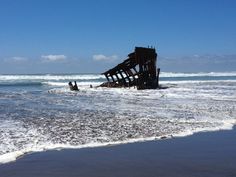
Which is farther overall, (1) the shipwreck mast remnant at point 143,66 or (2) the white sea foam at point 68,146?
(1) the shipwreck mast remnant at point 143,66

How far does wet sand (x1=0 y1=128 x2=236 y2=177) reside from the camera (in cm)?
613

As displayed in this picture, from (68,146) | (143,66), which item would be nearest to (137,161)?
(68,146)

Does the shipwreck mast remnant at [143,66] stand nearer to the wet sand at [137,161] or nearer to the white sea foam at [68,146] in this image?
the white sea foam at [68,146]

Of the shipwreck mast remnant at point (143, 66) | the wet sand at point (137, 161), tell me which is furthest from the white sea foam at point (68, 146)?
the shipwreck mast remnant at point (143, 66)

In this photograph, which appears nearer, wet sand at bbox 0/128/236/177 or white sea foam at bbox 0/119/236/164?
wet sand at bbox 0/128/236/177

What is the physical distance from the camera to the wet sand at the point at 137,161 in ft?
20.1

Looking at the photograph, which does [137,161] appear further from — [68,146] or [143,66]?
[143,66]

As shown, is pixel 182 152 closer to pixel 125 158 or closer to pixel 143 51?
pixel 125 158

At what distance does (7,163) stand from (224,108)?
10.5m

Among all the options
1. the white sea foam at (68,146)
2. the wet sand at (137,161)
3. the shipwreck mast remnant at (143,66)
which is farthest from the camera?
the shipwreck mast remnant at (143,66)

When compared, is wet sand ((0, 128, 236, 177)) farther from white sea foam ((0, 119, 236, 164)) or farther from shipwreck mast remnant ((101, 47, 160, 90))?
shipwreck mast remnant ((101, 47, 160, 90))

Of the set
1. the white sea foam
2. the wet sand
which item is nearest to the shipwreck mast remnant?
the white sea foam

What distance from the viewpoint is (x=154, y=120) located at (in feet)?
39.6

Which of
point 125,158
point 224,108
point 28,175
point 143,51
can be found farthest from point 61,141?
point 143,51
